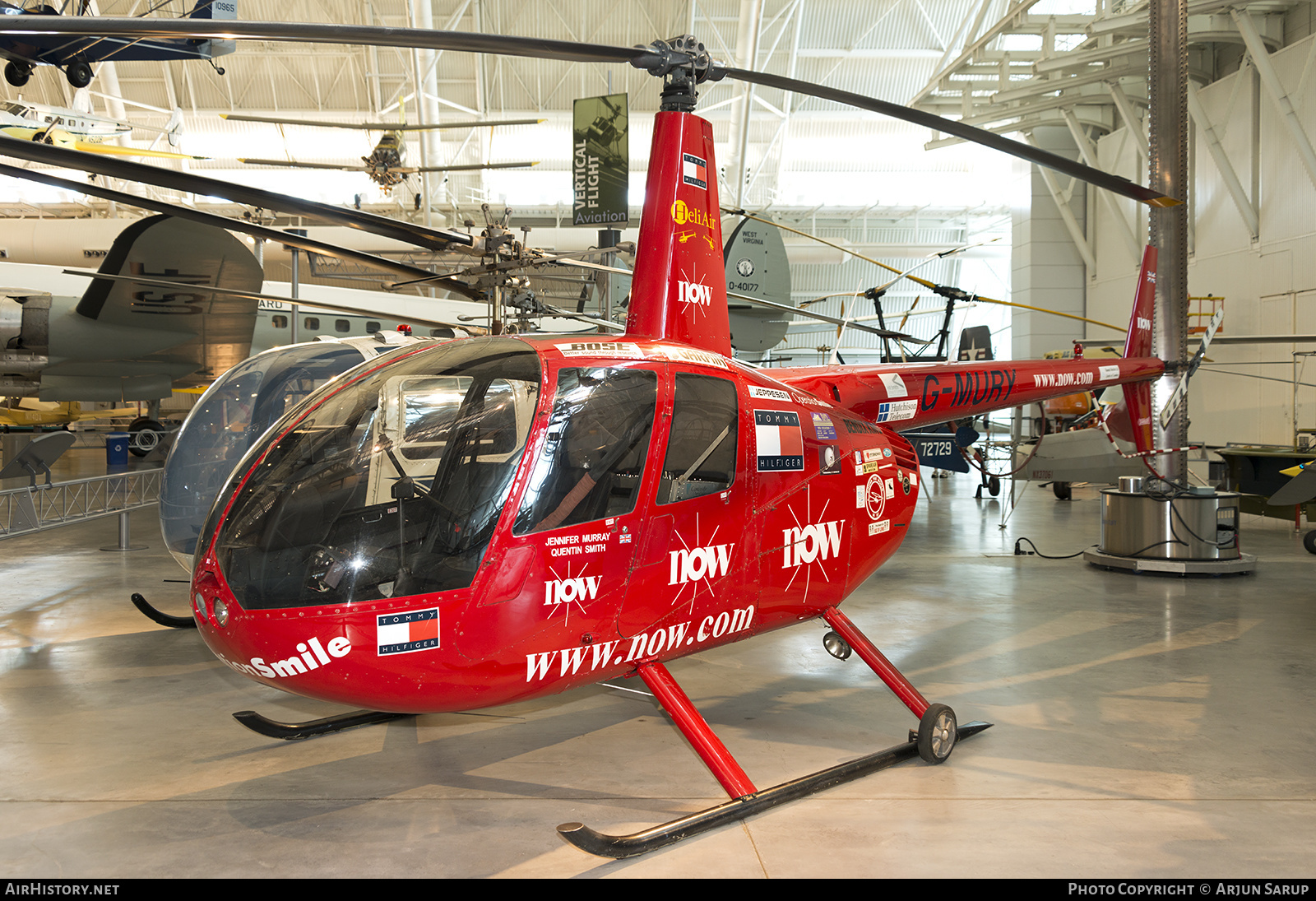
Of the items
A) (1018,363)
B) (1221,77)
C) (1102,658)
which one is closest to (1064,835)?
(1102,658)

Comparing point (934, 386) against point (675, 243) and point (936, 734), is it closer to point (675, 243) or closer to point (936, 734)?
point (675, 243)

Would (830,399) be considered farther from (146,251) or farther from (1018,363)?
(146,251)

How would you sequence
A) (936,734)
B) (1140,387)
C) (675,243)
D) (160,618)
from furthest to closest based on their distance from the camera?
(1140,387), (160,618), (675,243), (936,734)

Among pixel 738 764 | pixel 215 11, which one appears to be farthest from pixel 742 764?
pixel 215 11

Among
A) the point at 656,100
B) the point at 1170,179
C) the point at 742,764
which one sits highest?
the point at 656,100

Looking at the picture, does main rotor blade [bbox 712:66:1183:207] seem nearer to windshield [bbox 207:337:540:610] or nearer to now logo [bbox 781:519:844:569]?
windshield [bbox 207:337:540:610]

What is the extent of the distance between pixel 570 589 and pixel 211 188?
2.28 m

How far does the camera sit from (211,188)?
376 centimetres

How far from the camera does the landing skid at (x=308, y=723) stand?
13.5 feet

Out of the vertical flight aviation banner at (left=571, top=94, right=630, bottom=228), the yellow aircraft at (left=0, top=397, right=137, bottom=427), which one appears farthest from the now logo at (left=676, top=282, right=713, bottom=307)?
the yellow aircraft at (left=0, top=397, right=137, bottom=427)

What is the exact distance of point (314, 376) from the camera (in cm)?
615

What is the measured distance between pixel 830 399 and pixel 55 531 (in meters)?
10.1

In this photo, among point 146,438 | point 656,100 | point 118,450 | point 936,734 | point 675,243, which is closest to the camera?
point 936,734

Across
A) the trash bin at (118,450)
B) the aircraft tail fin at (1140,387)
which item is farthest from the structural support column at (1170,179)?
the trash bin at (118,450)
